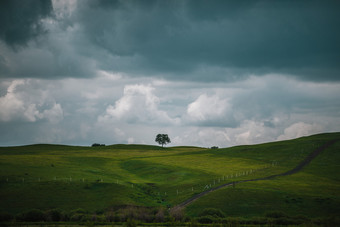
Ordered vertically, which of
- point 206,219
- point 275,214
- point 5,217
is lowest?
point 206,219

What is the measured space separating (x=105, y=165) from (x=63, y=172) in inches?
1189

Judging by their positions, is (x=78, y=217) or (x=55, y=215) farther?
(x=55, y=215)

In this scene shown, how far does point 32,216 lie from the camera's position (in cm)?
5678

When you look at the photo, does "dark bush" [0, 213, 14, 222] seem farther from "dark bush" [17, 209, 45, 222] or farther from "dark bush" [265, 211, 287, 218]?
"dark bush" [265, 211, 287, 218]

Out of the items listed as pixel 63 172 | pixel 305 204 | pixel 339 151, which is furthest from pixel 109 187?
pixel 339 151

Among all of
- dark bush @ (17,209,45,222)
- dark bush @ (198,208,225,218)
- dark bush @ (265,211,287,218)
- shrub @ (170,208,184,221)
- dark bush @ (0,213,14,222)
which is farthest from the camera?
dark bush @ (198,208,225,218)

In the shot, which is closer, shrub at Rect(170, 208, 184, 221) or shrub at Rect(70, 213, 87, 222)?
shrub at Rect(70, 213, 87, 222)

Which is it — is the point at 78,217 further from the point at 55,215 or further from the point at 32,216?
the point at 32,216

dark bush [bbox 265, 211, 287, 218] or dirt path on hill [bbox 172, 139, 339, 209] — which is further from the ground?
dirt path on hill [bbox 172, 139, 339, 209]

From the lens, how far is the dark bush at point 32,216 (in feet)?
185

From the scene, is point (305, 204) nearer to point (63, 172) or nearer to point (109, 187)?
point (109, 187)

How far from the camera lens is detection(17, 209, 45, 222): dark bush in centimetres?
5631

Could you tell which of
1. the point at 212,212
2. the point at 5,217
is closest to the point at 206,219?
the point at 212,212

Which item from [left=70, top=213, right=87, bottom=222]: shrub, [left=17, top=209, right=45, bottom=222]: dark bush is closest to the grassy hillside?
[left=17, top=209, right=45, bottom=222]: dark bush
